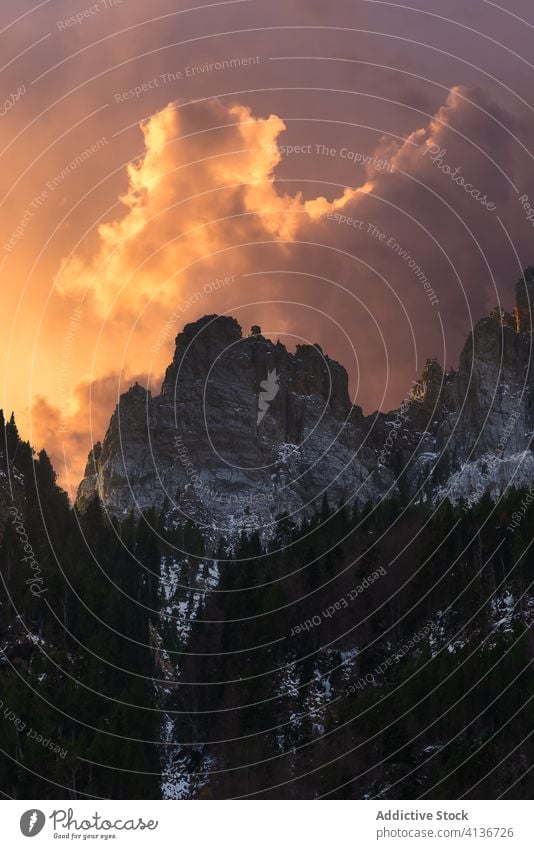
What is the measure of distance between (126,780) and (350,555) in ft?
148

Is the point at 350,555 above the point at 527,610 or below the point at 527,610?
above

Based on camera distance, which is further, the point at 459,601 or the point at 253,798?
the point at 459,601

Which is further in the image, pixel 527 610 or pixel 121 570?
pixel 121 570

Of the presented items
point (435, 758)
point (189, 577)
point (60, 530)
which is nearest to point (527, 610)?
point (435, 758)

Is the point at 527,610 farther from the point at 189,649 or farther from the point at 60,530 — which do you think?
the point at 60,530

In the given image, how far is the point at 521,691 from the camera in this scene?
97000 millimetres

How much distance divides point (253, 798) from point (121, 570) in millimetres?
57724

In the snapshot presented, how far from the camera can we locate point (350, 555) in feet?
454
